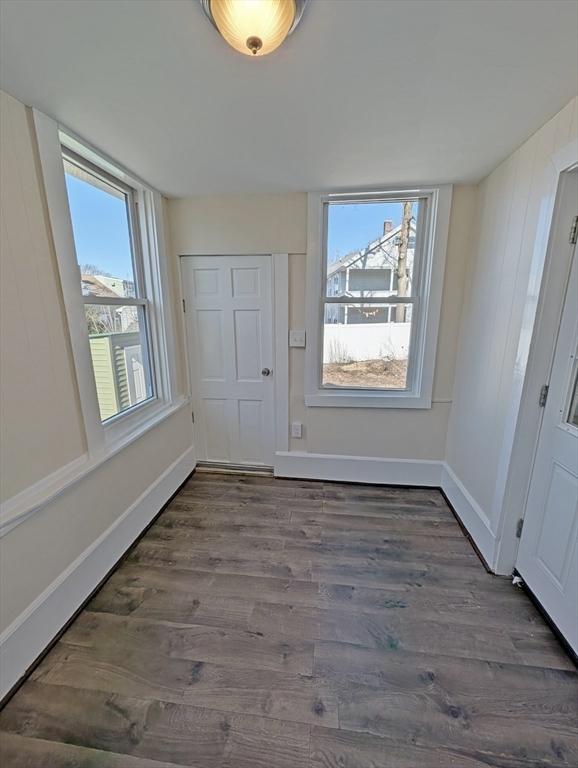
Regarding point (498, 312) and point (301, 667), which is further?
point (498, 312)

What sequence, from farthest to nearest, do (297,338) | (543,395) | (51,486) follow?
1. (297,338)
2. (543,395)
3. (51,486)

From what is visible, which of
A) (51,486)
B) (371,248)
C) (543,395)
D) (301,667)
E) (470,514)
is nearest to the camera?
(301,667)

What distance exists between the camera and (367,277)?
96.9 inches

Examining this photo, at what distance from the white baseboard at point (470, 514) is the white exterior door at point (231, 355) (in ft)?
4.95

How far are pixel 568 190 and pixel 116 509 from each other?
2883 mm

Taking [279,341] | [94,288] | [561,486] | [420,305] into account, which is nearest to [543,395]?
[561,486]

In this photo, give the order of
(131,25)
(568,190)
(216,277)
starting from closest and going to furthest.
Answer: (131,25), (568,190), (216,277)

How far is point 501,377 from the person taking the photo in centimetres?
180

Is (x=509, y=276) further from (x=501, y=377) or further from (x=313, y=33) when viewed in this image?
(x=313, y=33)

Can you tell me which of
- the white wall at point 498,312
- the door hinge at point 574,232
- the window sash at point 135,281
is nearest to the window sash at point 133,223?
the window sash at point 135,281

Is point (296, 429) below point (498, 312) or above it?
below

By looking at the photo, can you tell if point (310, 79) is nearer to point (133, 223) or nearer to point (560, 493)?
point (133, 223)

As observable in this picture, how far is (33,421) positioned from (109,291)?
100 centimetres

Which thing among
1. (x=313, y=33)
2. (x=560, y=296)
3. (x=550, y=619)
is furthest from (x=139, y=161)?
(x=550, y=619)
